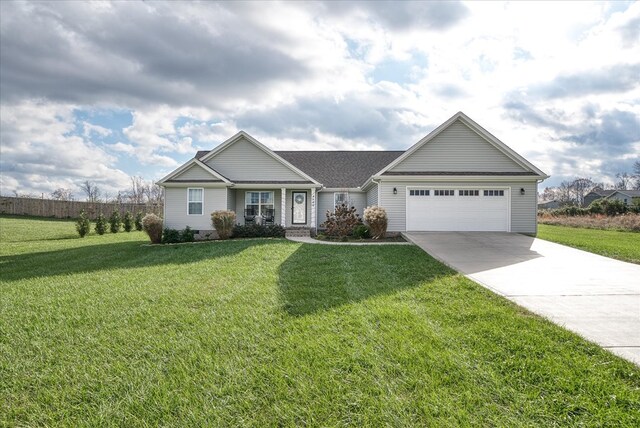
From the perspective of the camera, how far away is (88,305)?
559 cm

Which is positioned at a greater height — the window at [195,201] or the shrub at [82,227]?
the window at [195,201]

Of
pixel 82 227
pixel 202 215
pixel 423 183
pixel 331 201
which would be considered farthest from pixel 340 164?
pixel 82 227

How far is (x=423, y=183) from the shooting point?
1568cm

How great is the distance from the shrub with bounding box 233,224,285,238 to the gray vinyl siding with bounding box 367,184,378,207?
205 inches

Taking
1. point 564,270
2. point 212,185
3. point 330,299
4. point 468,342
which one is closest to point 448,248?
point 564,270

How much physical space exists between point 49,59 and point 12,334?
13677 mm

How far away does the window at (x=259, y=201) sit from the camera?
1861 cm

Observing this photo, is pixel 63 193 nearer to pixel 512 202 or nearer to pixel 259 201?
pixel 259 201

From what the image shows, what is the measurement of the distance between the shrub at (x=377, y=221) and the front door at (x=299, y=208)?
4.92 m

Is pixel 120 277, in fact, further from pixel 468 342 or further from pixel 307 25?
pixel 307 25

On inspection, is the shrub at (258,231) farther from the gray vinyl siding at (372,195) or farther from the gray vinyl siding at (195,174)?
the gray vinyl siding at (372,195)

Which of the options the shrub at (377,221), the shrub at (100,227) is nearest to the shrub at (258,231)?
the shrub at (377,221)

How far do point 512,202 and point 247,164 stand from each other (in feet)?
45.9

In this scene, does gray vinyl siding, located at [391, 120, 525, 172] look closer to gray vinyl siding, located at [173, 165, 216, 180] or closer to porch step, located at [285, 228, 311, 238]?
porch step, located at [285, 228, 311, 238]
